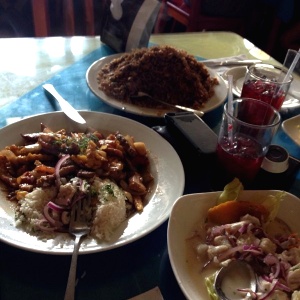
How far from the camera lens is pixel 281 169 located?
1.01 meters

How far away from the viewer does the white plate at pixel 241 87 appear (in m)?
1.54

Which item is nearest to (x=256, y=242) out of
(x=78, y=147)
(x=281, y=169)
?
(x=281, y=169)

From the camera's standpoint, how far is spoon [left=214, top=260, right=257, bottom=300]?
2.33 ft

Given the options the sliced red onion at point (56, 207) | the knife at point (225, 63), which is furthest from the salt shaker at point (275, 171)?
the knife at point (225, 63)

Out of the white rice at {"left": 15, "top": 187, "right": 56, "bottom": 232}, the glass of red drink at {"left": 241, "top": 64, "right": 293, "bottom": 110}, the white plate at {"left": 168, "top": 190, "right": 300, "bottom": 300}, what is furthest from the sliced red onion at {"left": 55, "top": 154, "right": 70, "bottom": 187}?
the glass of red drink at {"left": 241, "top": 64, "right": 293, "bottom": 110}

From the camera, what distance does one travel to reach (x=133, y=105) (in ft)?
4.45

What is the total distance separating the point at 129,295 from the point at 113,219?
17 cm

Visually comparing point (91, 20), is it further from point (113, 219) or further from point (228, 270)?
point (228, 270)

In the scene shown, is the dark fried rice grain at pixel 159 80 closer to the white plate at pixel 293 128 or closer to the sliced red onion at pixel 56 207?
the white plate at pixel 293 128

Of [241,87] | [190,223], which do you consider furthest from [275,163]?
[241,87]

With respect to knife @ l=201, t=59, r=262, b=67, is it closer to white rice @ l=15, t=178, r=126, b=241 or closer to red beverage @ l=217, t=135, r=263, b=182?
red beverage @ l=217, t=135, r=263, b=182

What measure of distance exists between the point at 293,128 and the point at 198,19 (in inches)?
74.6

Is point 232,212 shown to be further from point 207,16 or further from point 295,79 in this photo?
point 207,16

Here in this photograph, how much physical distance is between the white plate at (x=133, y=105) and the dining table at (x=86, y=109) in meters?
0.04
